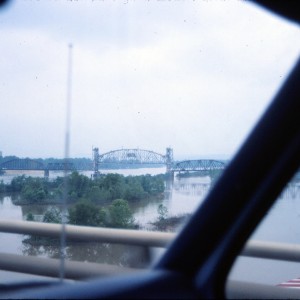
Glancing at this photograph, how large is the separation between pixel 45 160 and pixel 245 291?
1.59 m

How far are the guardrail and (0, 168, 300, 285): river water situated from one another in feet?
0.20

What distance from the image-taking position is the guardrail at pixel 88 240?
3.94 metres

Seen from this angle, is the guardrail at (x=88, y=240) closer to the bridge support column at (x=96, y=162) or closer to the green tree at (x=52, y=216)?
the green tree at (x=52, y=216)

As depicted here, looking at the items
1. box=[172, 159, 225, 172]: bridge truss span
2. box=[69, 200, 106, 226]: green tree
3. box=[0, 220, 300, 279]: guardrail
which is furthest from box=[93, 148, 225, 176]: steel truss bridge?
box=[0, 220, 300, 279]: guardrail

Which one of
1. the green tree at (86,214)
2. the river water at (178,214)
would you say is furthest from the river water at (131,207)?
the green tree at (86,214)

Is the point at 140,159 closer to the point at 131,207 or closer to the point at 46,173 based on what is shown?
the point at 131,207

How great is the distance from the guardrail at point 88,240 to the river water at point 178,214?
0.20 feet

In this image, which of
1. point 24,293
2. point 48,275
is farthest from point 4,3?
point 48,275

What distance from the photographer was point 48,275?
418cm

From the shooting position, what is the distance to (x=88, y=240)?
4.27m

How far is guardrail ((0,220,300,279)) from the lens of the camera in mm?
3936

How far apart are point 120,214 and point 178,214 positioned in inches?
27.5

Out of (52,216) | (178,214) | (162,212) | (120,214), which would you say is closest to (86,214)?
(120,214)

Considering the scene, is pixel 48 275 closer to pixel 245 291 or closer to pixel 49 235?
pixel 49 235
